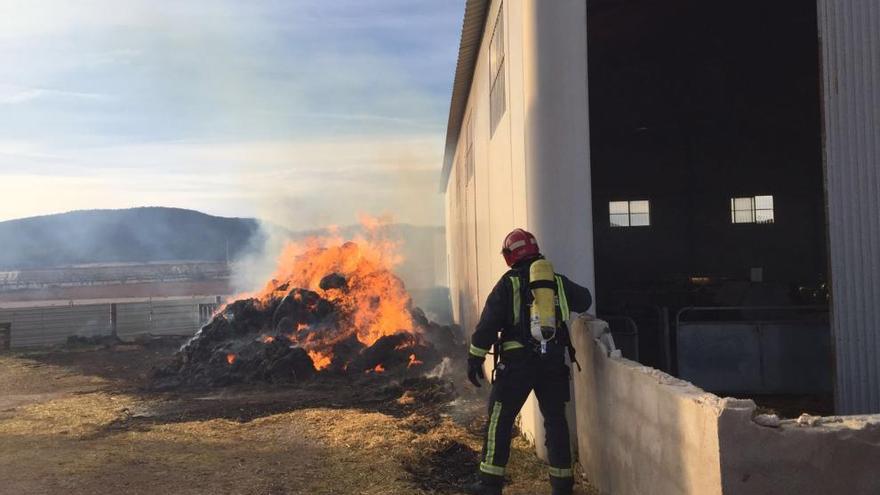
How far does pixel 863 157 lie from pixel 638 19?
7.59 meters

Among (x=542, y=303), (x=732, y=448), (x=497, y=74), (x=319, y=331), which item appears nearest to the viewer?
(x=732, y=448)

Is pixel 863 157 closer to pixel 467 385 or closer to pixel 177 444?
pixel 467 385

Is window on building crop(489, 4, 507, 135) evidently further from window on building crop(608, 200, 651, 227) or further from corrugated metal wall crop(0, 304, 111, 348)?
corrugated metal wall crop(0, 304, 111, 348)

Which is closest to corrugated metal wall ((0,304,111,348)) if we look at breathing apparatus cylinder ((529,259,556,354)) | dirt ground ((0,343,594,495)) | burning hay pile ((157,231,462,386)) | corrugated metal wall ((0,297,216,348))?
corrugated metal wall ((0,297,216,348))

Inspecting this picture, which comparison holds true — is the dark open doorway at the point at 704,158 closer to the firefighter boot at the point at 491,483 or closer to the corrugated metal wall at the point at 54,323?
the firefighter boot at the point at 491,483

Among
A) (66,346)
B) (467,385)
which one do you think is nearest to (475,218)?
(467,385)

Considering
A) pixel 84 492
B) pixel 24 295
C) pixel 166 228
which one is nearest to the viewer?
pixel 84 492

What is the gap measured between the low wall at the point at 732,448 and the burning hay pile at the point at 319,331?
26.8 feet

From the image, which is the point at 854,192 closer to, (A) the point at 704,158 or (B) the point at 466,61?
(B) the point at 466,61

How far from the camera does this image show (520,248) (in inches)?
202

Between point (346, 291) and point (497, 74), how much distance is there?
7956 mm

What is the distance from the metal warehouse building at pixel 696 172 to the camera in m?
5.18

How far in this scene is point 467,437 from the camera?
23.4 feet

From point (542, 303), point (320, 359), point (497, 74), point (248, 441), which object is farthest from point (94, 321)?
point (542, 303)
